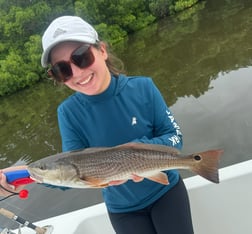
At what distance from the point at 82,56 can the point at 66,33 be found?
0.46ft

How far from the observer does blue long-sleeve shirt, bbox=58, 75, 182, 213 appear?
2.11 meters

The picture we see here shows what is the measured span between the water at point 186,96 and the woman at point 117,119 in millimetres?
716

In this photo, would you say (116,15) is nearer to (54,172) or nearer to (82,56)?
(82,56)

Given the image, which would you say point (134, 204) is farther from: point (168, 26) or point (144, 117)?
point (168, 26)

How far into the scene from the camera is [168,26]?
30.3 metres

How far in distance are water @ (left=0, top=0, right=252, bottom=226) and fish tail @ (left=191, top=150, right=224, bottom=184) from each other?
4.33 ft

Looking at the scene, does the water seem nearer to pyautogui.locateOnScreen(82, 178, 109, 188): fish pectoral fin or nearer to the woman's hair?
the woman's hair

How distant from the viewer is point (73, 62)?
193 centimetres

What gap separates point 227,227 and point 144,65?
60.2 ft

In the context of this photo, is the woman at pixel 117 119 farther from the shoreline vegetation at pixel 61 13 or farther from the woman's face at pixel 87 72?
the shoreline vegetation at pixel 61 13

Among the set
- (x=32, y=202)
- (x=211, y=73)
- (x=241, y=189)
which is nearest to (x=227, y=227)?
(x=241, y=189)

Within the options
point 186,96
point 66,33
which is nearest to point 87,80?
point 66,33

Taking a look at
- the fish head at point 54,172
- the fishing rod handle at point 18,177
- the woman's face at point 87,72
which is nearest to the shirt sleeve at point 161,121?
the woman's face at point 87,72

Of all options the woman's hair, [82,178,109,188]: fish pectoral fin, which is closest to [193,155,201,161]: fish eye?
[82,178,109,188]: fish pectoral fin
